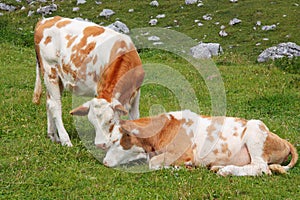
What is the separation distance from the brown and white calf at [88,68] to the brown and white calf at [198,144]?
16.1 inches

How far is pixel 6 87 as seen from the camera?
13922 millimetres

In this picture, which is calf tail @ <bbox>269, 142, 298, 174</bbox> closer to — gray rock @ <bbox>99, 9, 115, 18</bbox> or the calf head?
the calf head

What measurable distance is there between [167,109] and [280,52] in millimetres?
7471

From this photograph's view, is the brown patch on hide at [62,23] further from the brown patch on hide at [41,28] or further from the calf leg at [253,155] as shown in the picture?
the calf leg at [253,155]

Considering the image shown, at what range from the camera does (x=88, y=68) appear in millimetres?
9742

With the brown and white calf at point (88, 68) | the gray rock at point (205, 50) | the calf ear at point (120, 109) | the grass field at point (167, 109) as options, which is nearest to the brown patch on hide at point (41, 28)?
the brown and white calf at point (88, 68)

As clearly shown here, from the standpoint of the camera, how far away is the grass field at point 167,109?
758 cm

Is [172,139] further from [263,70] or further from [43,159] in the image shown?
[263,70]

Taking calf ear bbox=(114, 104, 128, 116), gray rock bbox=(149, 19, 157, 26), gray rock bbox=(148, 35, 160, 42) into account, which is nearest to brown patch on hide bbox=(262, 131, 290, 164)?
calf ear bbox=(114, 104, 128, 116)

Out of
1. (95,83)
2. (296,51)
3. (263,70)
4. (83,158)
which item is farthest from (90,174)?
(296,51)

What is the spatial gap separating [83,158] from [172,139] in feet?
4.57

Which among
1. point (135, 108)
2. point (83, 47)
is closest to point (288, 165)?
point (135, 108)

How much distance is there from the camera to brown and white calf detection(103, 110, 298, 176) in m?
8.57

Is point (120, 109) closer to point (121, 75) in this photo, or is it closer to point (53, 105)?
point (121, 75)
